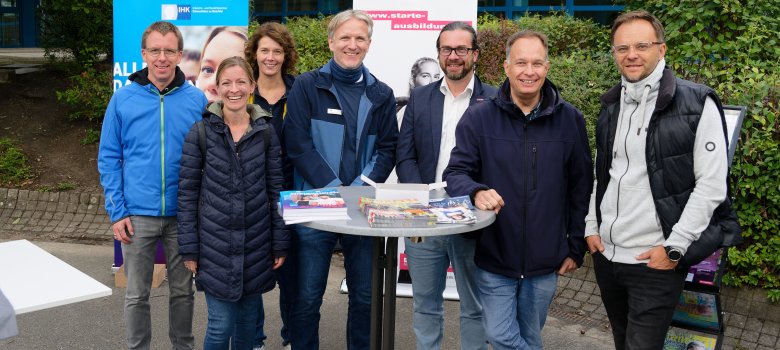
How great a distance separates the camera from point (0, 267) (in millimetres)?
2973

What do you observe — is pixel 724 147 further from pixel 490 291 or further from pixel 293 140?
pixel 293 140

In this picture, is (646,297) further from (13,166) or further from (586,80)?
(13,166)

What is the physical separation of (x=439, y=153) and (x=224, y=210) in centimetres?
110

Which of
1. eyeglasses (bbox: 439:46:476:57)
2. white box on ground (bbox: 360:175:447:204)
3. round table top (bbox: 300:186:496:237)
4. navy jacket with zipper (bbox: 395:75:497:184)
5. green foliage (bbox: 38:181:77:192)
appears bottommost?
green foliage (bbox: 38:181:77:192)

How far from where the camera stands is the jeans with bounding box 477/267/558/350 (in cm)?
321

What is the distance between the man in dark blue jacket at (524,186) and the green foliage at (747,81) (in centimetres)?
164

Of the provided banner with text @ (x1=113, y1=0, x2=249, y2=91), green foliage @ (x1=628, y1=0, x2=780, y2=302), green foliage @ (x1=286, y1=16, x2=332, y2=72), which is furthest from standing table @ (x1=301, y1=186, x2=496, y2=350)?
green foliage @ (x1=286, y1=16, x2=332, y2=72)

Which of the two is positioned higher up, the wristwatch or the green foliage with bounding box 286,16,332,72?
the green foliage with bounding box 286,16,332,72

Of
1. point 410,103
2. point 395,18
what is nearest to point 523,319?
point 410,103

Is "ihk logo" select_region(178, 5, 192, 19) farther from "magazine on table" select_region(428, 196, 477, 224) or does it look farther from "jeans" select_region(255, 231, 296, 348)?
"magazine on table" select_region(428, 196, 477, 224)

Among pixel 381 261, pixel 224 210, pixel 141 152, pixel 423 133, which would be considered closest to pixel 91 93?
pixel 141 152

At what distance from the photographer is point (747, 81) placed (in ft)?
16.7

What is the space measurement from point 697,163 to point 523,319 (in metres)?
1.00

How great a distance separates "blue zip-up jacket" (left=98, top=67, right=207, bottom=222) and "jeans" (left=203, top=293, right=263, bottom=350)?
22.0 inches
